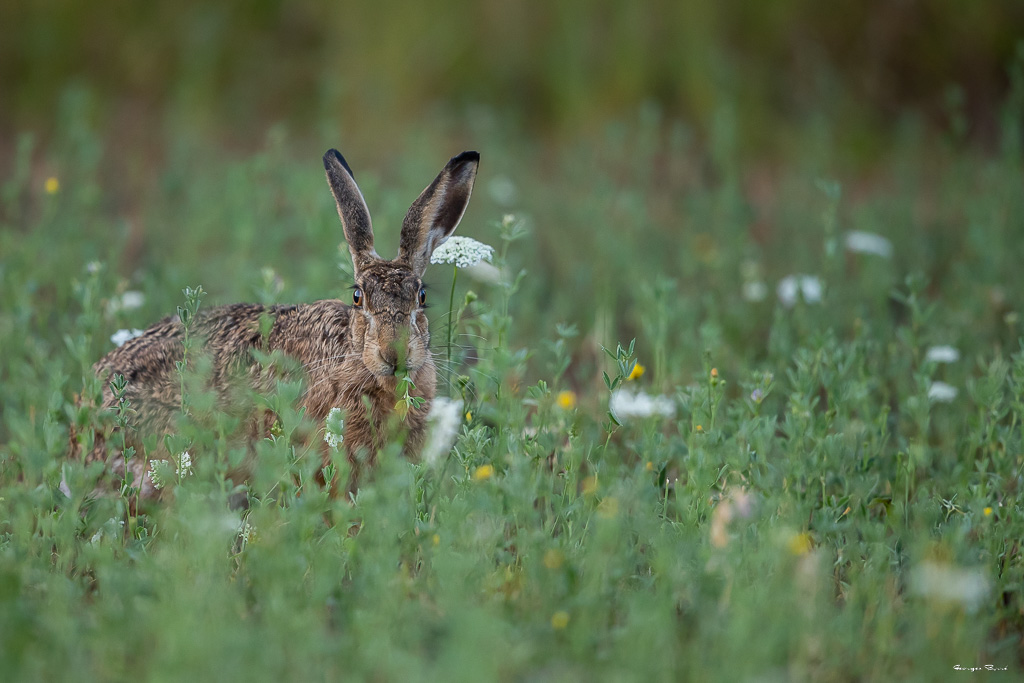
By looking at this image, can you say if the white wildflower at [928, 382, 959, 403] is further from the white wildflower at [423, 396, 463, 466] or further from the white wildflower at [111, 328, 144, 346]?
the white wildflower at [111, 328, 144, 346]

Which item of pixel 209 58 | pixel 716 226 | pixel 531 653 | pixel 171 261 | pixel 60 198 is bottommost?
pixel 531 653

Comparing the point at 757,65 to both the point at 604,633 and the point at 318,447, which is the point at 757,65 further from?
the point at 604,633

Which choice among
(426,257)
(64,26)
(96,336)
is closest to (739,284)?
(426,257)

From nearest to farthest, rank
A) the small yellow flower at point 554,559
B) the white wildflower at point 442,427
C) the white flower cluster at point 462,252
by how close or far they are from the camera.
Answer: the small yellow flower at point 554,559
the white wildflower at point 442,427
the white flower cluster at point 462,252

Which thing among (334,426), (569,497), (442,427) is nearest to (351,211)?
(442,427)

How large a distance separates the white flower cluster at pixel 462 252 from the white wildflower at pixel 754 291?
8.69 feet

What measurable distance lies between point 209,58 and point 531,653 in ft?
25.5

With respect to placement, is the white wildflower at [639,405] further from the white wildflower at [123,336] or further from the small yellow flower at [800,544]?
the white wildflower at [123,336]

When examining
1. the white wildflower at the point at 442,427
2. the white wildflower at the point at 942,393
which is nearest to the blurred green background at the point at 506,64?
the white wildflower at the point at 942,393

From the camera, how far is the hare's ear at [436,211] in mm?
4012

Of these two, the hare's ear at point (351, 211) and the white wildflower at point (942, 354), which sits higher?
the hare's ear at point (351, 211)

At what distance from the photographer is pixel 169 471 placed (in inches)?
126

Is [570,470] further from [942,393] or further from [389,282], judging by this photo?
[942,393]

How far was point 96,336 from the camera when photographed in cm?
480
